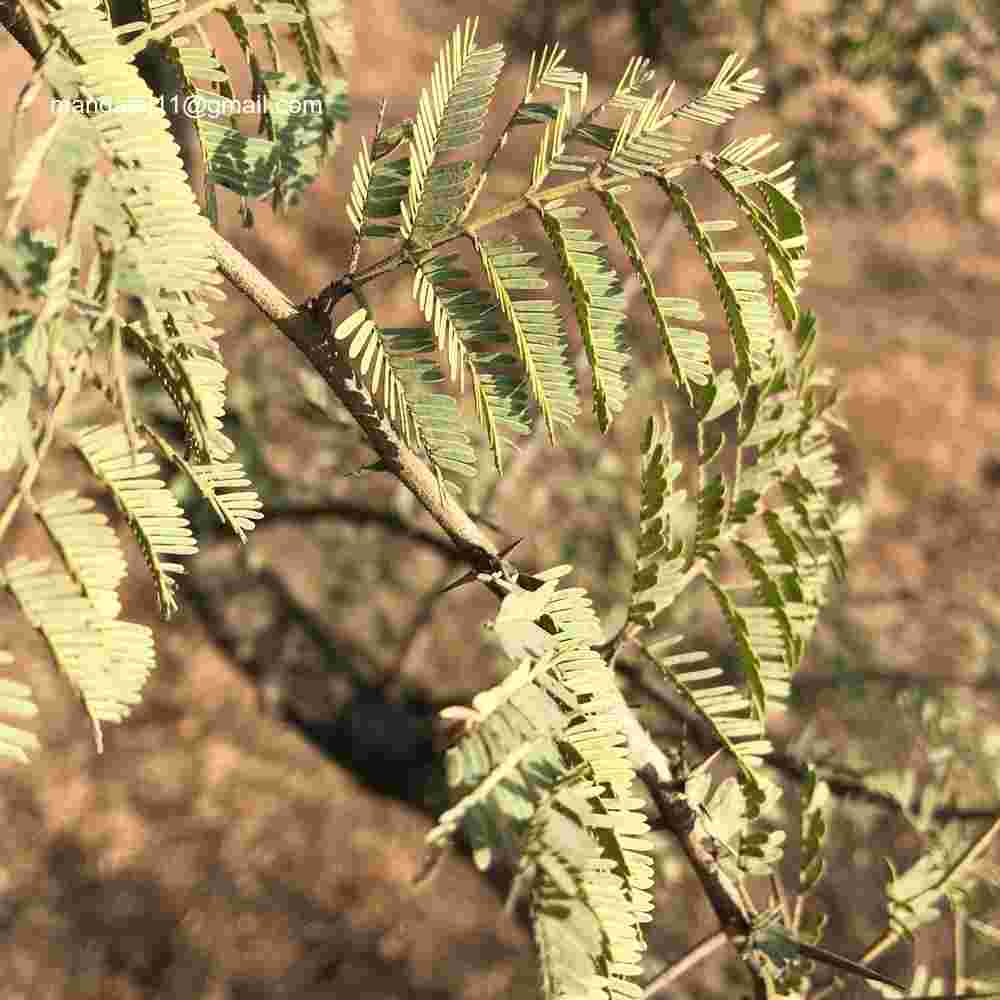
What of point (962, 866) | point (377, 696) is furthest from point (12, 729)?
point (377, 696)

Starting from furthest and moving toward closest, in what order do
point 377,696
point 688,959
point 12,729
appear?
point 377,696
point 688,959
point 12,729

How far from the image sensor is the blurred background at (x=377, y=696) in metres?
2.08

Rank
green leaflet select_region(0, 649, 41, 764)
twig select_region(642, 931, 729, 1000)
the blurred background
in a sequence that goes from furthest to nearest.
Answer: the blurred background < twig select_region(642, 931, 729, 1000) < green leaflet select_region(0, 649, 41, 764)

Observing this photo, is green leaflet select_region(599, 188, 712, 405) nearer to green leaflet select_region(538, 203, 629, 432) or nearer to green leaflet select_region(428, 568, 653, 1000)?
green leaflet select_region(538, 203, 629, 432)

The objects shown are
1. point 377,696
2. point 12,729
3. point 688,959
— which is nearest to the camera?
point 12,729

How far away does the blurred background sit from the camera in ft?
6.81

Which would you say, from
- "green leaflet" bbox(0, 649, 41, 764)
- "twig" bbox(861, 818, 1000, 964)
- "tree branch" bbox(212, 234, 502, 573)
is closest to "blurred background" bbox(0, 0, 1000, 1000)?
"twig" bbox(861, 818, 1000, 964)

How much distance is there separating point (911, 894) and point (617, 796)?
37cm

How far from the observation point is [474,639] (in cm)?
321

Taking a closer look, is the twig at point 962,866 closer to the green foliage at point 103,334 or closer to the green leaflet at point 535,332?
the green leaflet at point 535,332

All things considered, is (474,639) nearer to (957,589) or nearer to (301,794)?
(301,794)

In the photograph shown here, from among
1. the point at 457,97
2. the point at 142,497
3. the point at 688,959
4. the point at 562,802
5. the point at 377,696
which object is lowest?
the point at 377,696

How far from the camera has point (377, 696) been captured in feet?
9.87

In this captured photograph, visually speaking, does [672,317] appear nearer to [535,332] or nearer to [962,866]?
[535,332]
